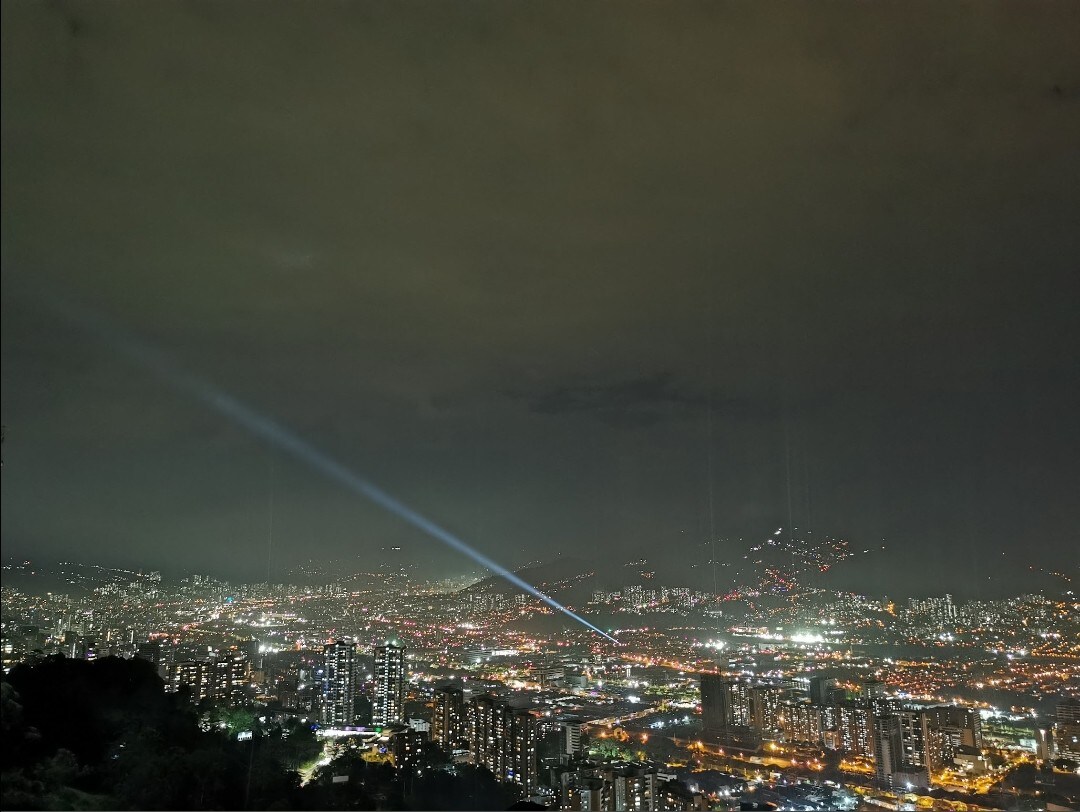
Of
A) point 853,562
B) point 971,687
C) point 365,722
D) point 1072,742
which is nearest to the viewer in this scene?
point 1072,742

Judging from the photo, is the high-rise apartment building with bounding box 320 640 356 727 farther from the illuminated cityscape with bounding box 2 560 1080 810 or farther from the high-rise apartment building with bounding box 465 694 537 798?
the high-rise apartment building with bounding box 465 694 537 798

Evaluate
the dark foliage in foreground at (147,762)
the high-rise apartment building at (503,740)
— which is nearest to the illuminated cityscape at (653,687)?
the high-rise apartment building at (503,740)

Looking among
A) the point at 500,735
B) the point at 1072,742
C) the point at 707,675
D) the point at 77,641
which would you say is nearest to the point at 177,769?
the point at 500,735

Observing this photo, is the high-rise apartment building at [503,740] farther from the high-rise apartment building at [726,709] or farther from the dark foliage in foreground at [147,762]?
the high-rise apartment building at [726,709]

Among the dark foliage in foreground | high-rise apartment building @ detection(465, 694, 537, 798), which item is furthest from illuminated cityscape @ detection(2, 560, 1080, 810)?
the dark foliage in foreground

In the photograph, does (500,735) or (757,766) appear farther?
(500,735)

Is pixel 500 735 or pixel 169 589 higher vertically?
pixel 169 589

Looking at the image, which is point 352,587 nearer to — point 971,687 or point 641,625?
point 641,625
